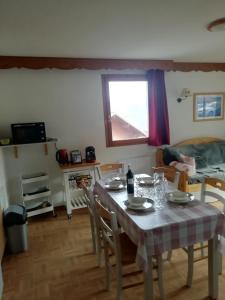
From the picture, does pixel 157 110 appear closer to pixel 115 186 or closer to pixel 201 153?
pixel 201 153

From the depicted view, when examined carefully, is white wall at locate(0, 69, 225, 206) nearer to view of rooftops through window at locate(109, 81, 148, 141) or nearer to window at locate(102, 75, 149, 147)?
window at locate(102, 75, 149, 147)

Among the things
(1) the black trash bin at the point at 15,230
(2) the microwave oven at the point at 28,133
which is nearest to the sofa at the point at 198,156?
(2) the microwave oven at the point at 28,133

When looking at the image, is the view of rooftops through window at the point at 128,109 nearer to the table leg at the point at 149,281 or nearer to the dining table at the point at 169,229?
the dining table at the point at 169,229

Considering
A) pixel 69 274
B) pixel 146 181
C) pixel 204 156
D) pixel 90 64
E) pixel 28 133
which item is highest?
pixel 90 64

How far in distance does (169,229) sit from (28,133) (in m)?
2.43

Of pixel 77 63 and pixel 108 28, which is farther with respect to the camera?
pixel 77 63

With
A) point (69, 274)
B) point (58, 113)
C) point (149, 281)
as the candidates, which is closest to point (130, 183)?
point (149, 281)

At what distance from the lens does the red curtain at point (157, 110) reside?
13.4 ft

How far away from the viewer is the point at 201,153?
14.0ft

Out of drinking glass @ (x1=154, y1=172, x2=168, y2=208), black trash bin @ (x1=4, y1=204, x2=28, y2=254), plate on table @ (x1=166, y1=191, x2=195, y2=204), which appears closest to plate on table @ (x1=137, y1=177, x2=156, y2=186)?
drinking glass @ (x1=154, y1=172, x2=168, y2=208)

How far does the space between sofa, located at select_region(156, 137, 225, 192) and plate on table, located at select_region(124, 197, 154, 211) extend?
1837 mm

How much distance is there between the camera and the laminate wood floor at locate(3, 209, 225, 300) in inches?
77.7

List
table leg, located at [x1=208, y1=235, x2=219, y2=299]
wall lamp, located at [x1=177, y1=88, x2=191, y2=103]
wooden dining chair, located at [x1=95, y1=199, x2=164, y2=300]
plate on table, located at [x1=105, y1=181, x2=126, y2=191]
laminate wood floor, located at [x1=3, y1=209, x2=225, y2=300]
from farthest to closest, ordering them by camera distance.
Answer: wall lamp, located at [x1=177, y1=88, x2=191, y2=103], plate on table, located at [x1=105, y1=181, x2=126, y2=191], laminate wood floor, located at [x1=3, y1=209, x2=225, y2=300], table leg, located at [x1=208, y1=235, x2=219, y2=299], wooden dining chair, located at [x1=95, y1=199, x2=164, y2=300]

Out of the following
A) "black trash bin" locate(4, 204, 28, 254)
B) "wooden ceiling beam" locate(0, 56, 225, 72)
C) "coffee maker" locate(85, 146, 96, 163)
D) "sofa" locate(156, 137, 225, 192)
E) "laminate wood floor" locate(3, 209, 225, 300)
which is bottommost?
"laminate wood floor" locate(3, 209, 225, 300)
